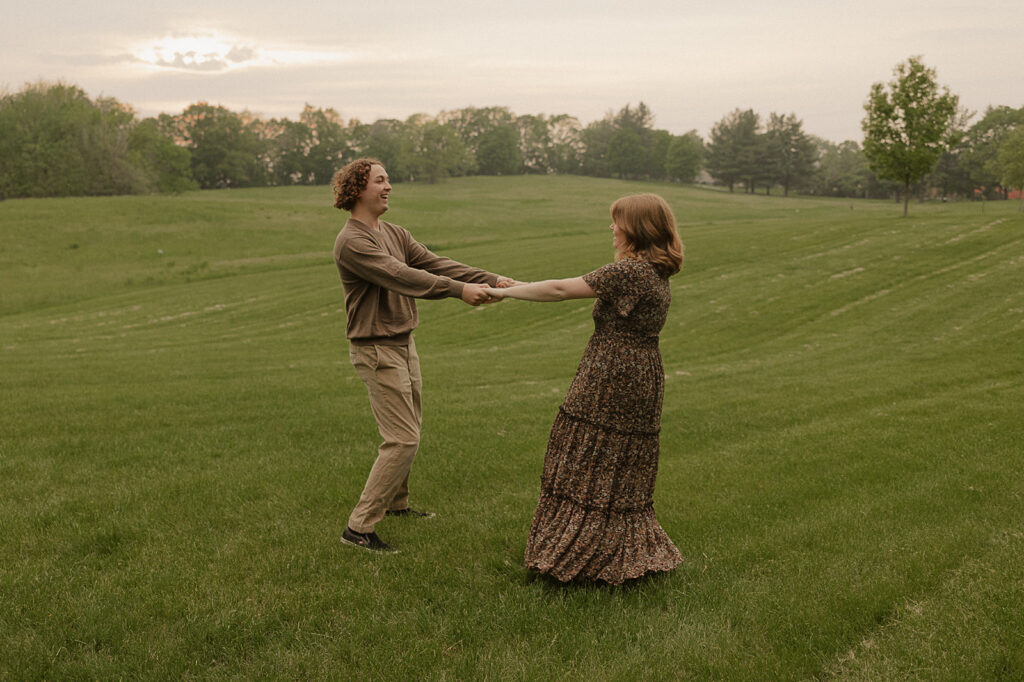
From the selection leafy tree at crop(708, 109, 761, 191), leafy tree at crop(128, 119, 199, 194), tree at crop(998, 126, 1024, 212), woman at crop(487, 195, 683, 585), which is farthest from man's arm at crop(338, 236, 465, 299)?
leafy tree at crop(708, 109, 761, 191)

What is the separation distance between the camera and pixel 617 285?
17.2 feet

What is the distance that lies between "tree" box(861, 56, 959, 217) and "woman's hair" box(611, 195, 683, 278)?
52.0 meters

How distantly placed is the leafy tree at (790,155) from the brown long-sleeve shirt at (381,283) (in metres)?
119

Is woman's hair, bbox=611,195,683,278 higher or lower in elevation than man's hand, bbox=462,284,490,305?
higher

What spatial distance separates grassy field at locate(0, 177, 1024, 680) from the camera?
4566 mm

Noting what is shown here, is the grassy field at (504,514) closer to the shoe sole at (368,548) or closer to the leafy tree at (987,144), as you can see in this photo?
the shoe sole at (368,548)

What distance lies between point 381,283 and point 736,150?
126 meters

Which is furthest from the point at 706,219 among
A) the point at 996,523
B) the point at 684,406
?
the point at 996,523

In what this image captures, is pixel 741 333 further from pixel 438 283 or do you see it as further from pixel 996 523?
pixel 438 283

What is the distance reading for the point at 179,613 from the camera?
5031mm

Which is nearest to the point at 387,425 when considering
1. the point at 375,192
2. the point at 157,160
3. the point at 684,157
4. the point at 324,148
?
the point at 375,192

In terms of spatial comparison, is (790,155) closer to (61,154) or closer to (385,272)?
(61,154)

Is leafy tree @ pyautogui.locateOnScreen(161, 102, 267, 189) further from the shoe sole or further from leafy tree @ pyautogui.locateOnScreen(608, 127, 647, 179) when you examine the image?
the shoe sole

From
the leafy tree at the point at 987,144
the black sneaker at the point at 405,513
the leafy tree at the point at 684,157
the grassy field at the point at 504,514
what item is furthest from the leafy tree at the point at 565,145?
the black sneaker at the point at 405,513
